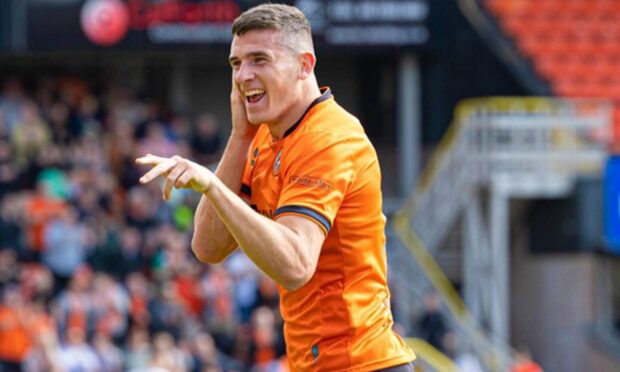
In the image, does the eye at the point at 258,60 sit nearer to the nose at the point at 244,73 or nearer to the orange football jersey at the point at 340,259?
the nose at the point at 244,73

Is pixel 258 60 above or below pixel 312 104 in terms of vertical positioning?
above

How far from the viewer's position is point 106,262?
568 inches

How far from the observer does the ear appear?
4742 mm

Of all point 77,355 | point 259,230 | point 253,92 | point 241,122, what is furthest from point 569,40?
point 259,230

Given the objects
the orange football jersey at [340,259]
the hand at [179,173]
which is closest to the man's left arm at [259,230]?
the hand at [179,173]

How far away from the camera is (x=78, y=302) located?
1316 cm

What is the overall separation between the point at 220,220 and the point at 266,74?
64cm

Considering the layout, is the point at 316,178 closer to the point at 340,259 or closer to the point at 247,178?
the point at 340,259

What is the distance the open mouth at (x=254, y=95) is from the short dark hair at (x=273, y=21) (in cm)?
20

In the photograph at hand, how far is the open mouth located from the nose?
0.05 m

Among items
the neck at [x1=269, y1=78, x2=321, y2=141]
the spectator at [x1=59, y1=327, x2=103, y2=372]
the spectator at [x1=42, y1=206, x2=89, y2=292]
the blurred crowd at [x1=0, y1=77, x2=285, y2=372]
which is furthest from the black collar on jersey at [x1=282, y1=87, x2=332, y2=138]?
the spectator at [x1=42, y1=206, x2=89, y2=292]

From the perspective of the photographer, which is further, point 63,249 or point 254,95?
point 63,249

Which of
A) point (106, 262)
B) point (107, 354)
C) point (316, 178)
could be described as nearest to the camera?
point (316, 178)

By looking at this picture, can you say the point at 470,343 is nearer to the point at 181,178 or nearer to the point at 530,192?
the point at 530,192
